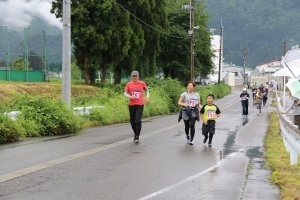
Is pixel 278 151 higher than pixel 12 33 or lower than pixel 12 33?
lower

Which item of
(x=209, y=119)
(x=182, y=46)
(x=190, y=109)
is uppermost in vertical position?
(x=182, y=46)

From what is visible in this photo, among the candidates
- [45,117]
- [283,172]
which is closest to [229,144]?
[283,172]

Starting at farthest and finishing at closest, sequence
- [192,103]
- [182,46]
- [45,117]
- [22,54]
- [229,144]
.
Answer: [182,46] < [22,54] < [45,117] < [229,144] < [192,103]

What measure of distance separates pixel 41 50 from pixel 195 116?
75.4ft

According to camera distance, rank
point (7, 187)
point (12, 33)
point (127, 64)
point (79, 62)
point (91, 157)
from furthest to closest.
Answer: point (127, 64), point (79, 62), point (12, 33), point (91, 157), point (7, 187)

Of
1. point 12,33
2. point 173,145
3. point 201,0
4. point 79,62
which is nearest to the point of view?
point 173,145

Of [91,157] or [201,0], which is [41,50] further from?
[201,0]

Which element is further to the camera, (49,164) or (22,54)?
(22,54)

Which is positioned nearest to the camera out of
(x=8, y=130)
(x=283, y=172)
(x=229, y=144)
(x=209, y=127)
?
(x=283, y=172)

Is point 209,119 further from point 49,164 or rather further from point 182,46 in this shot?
point 182,46

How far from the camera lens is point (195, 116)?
1311 centimetres

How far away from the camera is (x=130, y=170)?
8.76 metres

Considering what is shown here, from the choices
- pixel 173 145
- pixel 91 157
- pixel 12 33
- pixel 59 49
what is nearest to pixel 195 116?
pixel 173 145

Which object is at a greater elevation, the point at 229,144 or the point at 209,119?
the point at 209,119
